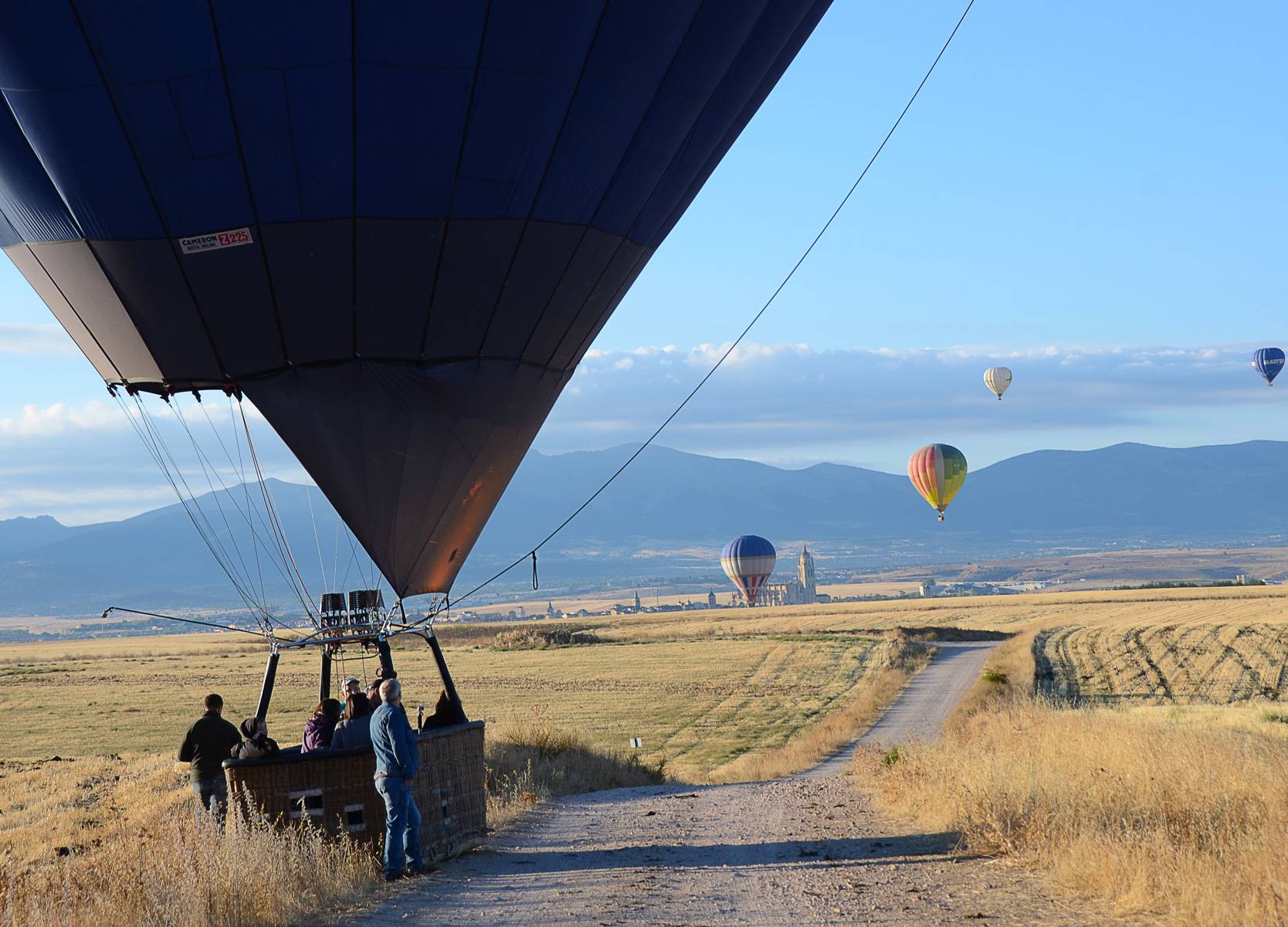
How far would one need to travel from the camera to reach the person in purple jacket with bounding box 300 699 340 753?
35.0ft

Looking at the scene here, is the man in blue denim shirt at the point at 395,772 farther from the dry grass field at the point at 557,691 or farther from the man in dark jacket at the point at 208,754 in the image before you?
the dry grass field at the point at 557,691

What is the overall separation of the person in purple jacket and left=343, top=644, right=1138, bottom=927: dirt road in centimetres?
146

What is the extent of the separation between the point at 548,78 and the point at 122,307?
384cm

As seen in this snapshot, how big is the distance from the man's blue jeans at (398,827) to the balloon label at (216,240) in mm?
4205

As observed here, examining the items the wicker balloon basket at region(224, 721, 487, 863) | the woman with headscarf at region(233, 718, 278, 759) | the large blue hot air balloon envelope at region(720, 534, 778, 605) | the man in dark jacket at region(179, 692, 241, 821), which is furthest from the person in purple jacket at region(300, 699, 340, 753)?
the large blue hot air balloon envelope at region(720, 534, 778, 605)

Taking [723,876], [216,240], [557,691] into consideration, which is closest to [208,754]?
[216,240]

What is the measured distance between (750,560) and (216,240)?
10282 cm

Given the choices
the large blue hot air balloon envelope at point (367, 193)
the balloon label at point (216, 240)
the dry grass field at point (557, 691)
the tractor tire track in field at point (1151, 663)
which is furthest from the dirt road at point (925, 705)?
the balloon label at point (216, 240)

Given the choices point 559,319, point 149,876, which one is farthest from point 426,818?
point 559,319

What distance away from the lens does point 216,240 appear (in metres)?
10.4

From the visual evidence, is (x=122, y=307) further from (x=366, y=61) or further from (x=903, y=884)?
(x=903, y=884)

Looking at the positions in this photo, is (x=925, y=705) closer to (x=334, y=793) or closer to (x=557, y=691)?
(x=557, y=691)

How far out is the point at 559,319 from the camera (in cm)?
1212

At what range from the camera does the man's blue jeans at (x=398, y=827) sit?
929 cm
